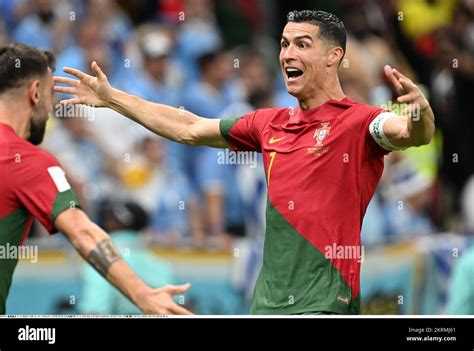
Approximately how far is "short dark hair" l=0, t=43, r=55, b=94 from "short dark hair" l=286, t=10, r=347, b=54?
159 centimetres

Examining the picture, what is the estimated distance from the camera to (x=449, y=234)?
552 inches

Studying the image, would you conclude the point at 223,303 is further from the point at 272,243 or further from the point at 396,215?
the point at 272,243

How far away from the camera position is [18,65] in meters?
8.66

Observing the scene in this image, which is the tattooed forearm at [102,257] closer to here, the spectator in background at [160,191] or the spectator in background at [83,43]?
the spectator in background at [160,191]

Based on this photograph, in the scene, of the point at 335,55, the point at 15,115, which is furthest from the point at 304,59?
the point at 15,115

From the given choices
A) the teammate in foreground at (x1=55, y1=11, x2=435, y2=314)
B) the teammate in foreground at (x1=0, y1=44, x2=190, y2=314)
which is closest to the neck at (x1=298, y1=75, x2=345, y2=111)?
the teammate in foreground at (x1=55, y1=11, x2=435, y2=314)

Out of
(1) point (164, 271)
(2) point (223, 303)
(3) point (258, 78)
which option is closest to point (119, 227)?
(1) point (164, 271)

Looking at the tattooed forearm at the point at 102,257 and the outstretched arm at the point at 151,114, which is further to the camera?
the outstretched arm at the point at 151,114

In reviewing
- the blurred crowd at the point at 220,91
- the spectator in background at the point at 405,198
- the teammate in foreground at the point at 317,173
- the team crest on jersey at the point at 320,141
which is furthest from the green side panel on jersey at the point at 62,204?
the spectator in background at the point at 405,198

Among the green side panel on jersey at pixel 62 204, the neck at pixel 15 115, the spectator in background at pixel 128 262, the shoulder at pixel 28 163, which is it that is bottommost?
the spectator in background at pixel 128 262

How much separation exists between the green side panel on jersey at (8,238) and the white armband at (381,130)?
207 cm

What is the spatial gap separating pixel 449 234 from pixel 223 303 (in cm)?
258

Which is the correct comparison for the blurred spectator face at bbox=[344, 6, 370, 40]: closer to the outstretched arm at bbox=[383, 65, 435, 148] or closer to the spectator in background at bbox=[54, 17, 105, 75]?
the spectator in background at bbox=[54, 17, 105, 75]

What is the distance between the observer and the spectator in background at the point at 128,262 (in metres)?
11.2
